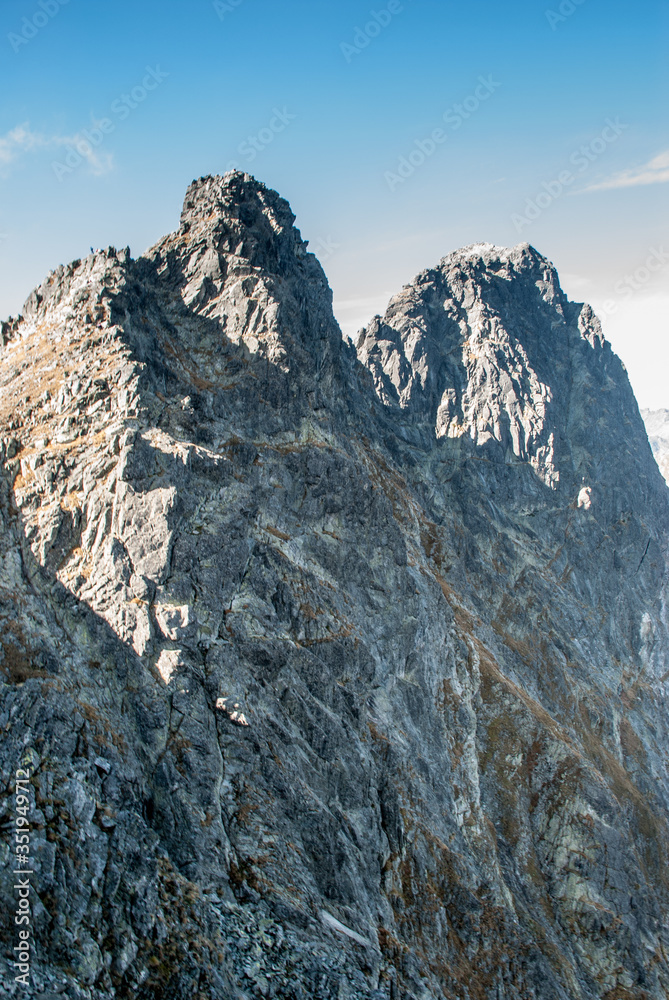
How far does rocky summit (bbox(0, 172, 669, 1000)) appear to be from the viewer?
2948cm

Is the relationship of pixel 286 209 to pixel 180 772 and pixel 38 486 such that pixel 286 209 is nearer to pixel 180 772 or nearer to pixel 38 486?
pixel 38 486

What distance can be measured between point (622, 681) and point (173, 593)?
87.8 meters

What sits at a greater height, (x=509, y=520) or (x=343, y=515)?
(x=509, y=520)

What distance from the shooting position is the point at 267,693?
4278cm

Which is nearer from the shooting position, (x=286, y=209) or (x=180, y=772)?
(x=180, y=772)

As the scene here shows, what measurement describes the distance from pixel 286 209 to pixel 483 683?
65.7m

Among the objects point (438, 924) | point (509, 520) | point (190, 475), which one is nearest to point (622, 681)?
point (509, 520)

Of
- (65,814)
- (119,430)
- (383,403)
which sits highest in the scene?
(383,403)

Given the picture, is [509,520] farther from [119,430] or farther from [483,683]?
[119,430]

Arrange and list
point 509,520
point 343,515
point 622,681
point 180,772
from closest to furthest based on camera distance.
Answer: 1. point 180,772
2. point 343,515
3. point 622,681
4. point 509,520

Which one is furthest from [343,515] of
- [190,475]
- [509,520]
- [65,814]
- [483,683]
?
[509,520]

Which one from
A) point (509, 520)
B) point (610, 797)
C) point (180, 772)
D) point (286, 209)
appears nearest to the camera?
point (180, 772)

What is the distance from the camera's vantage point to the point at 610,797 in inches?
2643

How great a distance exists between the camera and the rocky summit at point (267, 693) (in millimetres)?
29484
